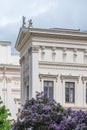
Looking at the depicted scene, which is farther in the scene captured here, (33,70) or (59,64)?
(59,64)

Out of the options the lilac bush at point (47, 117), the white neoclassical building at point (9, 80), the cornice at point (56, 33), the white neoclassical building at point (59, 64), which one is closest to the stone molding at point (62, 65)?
the white neoclassical building at point (59, 64)

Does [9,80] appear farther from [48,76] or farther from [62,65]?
[48,76]

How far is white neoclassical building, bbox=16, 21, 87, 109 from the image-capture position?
54.4 meters

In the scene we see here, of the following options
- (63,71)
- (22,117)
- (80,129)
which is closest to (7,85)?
(63,71)

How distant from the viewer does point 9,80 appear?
70750 mm

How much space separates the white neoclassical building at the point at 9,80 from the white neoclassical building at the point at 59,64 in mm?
14195

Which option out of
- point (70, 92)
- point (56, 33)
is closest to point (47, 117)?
point (70, 92)

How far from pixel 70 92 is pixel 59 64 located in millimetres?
2858

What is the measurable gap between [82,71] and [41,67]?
13.5 feet

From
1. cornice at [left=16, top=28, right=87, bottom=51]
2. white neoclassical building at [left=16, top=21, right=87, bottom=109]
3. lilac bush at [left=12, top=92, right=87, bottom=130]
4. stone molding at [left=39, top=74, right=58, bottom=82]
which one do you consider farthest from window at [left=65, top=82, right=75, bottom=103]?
lilac bush at [left=12, top=92, right=87, bottom=130]

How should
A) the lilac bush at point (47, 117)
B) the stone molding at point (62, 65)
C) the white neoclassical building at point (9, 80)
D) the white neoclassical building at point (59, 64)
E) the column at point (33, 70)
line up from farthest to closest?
the white neoclassical building at point (9, 80), the stone molding at point (62, 65), the white neoclassical building at point (59, 64), the column at point (33, 70), the lilac bush at point (47, 117)

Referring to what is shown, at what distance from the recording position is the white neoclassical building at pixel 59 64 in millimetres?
54438

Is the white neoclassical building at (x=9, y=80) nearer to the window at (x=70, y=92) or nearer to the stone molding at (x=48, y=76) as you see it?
the window at (x=70, y=92)

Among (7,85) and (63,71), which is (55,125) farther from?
(7,85)
